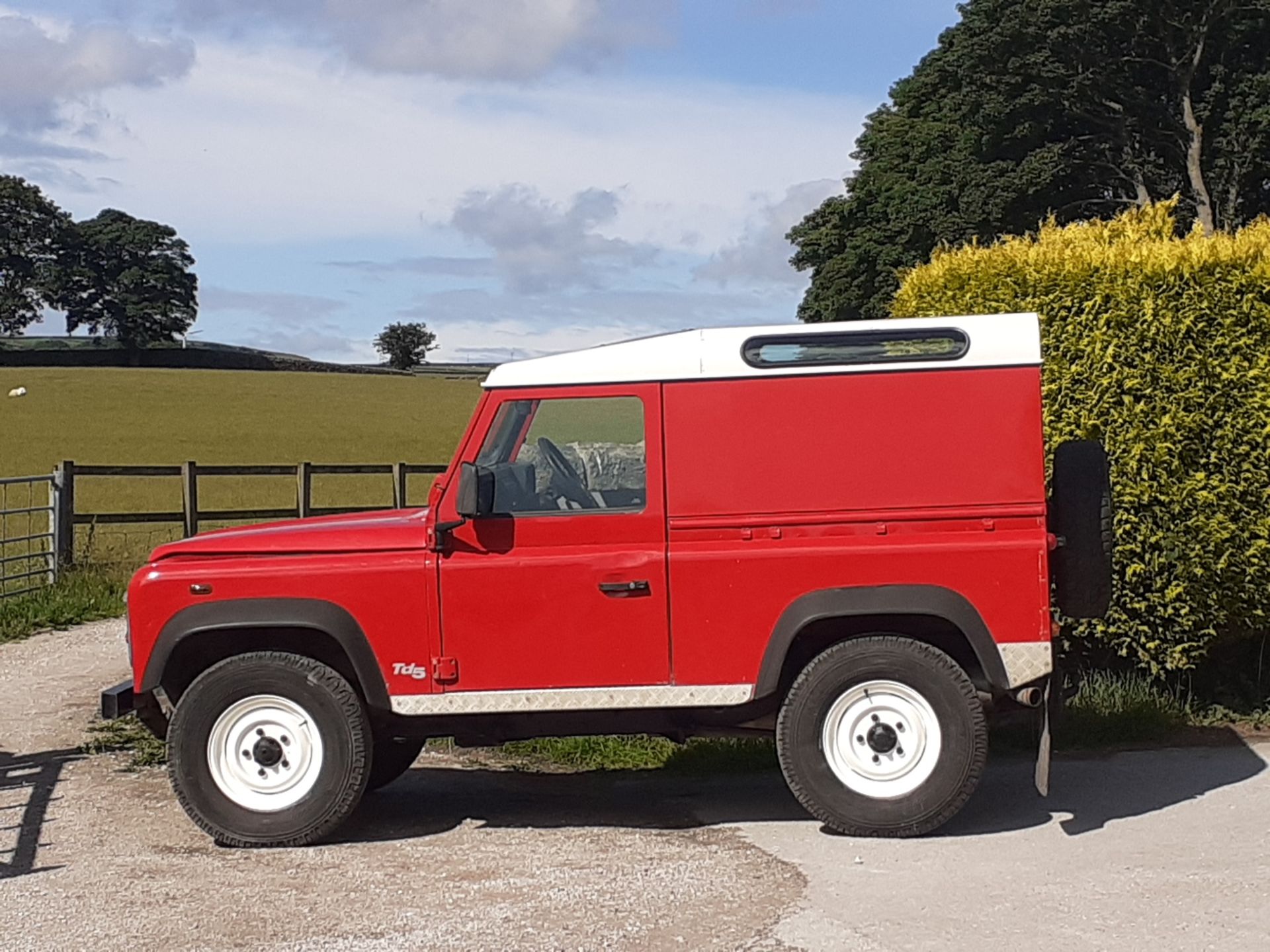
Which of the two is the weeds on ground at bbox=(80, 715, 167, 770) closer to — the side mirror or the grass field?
the side mirror

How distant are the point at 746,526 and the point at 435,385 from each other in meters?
71.7

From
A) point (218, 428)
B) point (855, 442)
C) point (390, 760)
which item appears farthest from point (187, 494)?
point (218, 428)

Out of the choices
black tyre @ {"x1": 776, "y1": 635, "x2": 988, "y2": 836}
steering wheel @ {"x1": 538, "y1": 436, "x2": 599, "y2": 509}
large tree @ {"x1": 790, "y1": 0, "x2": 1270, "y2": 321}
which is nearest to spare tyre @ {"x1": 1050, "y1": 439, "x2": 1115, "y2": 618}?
black tyre @ {"x1": 776, "y1": 635, "x2": 988, "y2": 836}

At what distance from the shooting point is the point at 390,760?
26.0 feet

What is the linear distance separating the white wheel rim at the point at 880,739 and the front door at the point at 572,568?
0.79 meters

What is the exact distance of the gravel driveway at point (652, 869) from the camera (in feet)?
17.9

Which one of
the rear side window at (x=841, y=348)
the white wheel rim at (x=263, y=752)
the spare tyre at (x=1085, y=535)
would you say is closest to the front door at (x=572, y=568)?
the rear side window at (x=841, y=348)

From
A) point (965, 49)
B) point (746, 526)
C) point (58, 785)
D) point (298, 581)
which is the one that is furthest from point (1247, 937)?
point (965, 49)

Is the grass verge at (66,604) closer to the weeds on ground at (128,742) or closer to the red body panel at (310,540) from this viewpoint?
the weeds on ground at (128,742)

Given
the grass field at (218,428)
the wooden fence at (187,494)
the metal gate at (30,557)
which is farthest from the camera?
the grass field at (218,428)

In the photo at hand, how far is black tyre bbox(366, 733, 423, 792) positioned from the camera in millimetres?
7801

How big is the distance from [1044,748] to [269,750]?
134 inches

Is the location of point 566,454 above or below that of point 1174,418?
below

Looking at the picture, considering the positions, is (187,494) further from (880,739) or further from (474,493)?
(880,739)
